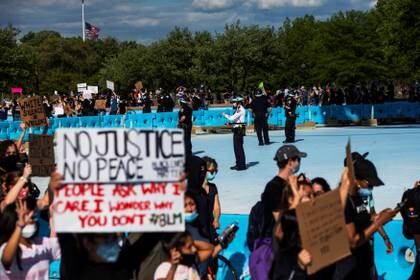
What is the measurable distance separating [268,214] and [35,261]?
6.29 ft

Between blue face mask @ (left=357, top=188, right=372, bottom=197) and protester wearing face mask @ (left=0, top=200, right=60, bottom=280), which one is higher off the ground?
blue face mask @ (left=357, top=188, right=372, bottom=197)

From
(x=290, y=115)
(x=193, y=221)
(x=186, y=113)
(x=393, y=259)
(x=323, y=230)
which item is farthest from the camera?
(x=290, y=115)

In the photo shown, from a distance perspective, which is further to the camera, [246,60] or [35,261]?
[246,60]

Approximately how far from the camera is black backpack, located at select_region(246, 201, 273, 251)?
22.5 ft

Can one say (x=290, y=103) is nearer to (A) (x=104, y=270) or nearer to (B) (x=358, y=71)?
(A) (x=104, y=270)

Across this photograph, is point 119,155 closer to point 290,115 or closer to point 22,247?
point 22,247

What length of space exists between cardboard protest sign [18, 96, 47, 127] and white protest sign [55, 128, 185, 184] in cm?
947

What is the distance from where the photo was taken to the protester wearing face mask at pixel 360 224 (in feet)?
20.6

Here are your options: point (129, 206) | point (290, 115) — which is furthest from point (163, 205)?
point (290, 115)

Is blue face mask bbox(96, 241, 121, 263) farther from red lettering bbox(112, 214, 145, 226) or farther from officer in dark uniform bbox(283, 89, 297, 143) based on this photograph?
officer in dark uniform bbox(283, 89, 297, 143)

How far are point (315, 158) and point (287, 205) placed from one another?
58.4 ft

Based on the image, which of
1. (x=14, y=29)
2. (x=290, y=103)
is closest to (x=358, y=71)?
(x=14, y=29)

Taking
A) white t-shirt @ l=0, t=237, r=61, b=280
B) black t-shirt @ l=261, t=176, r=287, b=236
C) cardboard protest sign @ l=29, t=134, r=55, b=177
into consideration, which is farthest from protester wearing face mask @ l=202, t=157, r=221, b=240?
white t-shirt @ l=0, t=237, r=61, b=280

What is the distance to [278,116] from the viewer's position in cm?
3825
